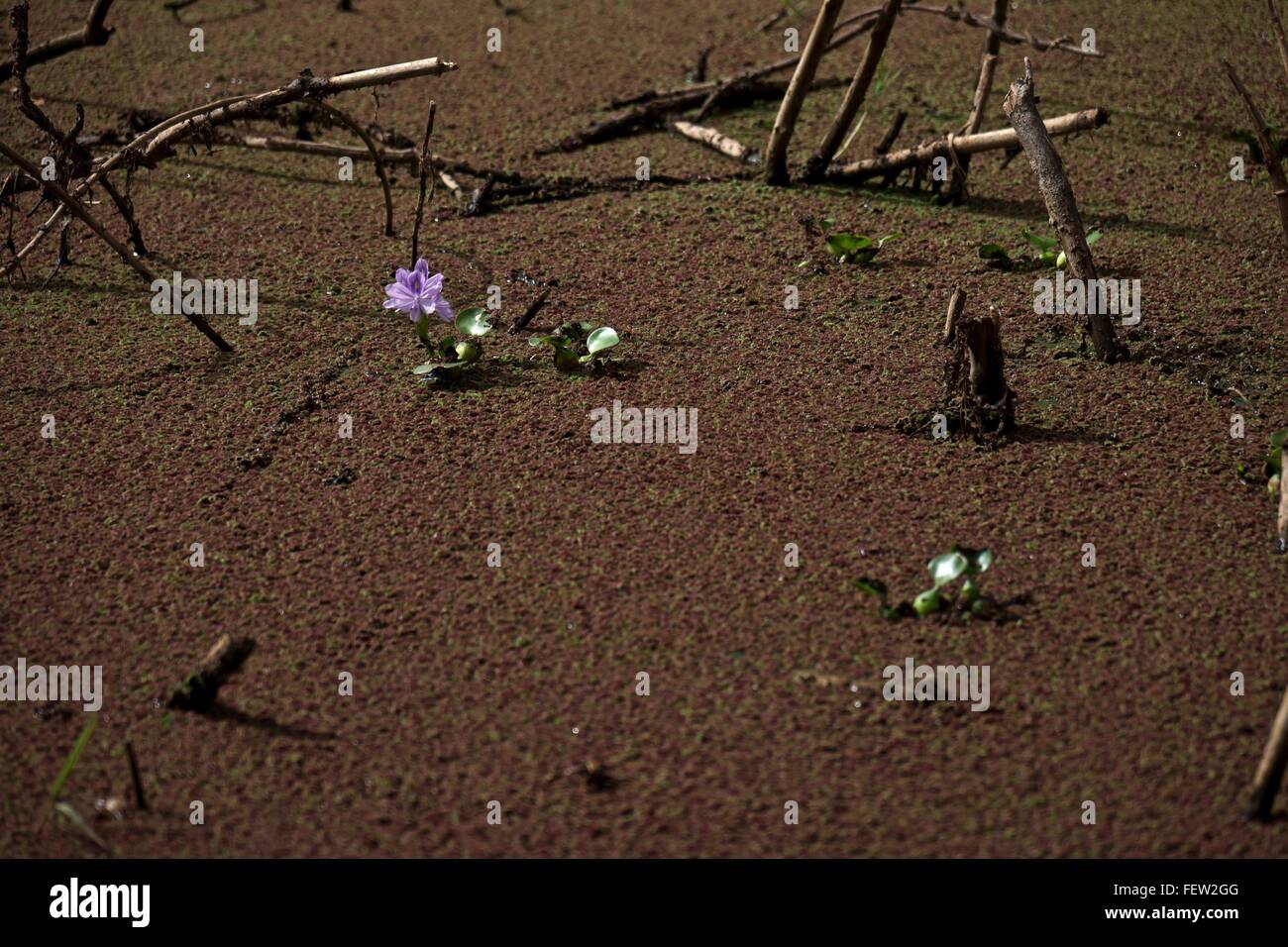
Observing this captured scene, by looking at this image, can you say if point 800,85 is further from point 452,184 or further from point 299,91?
point 299,91

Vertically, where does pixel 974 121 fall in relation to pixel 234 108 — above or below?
above

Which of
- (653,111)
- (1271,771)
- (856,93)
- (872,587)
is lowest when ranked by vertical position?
(1271,771)

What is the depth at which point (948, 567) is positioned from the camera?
7.48ft

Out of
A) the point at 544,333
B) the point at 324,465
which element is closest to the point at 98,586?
the point at 324,465

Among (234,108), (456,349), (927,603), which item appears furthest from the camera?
(234,108)

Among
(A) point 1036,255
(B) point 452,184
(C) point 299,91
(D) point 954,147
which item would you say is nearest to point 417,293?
(C) point 299,91

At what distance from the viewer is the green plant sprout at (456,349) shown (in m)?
3.02

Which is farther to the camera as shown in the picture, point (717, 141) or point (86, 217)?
point (717, 141)

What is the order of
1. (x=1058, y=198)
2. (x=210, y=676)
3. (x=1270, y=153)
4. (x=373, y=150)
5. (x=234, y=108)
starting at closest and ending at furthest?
(x=210, y=676) → (x=1270, y=153) → (x=1058, y=198) → (x=234, y=108) → (x=373, y=150)

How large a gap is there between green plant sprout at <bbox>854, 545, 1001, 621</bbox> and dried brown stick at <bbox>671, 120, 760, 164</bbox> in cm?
210

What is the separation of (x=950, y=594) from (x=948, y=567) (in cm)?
6

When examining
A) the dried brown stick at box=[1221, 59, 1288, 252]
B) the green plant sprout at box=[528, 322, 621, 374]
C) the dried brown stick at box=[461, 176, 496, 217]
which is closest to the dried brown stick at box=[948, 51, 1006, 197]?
the dried brown stick at box=[1221, 59, 1288, 252]

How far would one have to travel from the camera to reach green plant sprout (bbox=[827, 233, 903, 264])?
3.45 m
